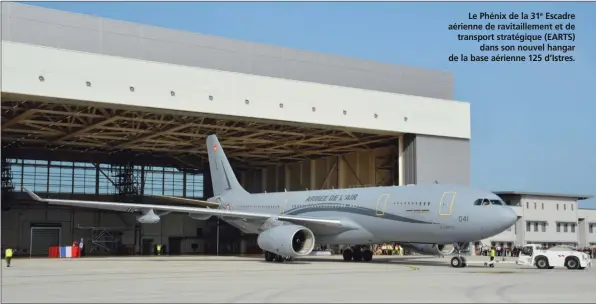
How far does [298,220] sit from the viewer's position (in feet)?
106

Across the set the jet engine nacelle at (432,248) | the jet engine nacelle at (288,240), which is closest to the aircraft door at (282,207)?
the jet engine nacelle at (288,240)

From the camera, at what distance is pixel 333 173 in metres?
52.5

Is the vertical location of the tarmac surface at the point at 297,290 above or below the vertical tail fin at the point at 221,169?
below

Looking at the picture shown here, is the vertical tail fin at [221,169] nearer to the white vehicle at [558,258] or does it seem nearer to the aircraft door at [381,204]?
the aircraft door at [381,204]

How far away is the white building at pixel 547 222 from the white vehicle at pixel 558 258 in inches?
1314

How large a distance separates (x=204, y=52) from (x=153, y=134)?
397 inches

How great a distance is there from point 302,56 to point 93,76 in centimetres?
1180

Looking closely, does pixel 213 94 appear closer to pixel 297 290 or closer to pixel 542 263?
pixel 542 263

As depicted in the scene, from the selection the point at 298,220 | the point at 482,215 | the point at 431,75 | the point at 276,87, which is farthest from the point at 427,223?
the point at 431,75

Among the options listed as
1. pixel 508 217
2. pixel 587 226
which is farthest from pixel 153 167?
pixel 587 226

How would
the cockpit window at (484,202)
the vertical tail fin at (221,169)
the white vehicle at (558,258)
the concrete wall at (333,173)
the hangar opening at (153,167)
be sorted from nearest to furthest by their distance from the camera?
the cockpit window at (484,202) < the white vehicle at (558,258) < the vertical tail fin at (221,169) < the hangar opening at (153,167) < the concrete wall at (333,173)

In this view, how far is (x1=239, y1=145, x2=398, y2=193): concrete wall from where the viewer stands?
156ft

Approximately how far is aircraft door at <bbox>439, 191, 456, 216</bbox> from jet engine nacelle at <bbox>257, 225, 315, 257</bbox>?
6126 millimetres

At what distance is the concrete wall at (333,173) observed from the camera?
47.7 metres
